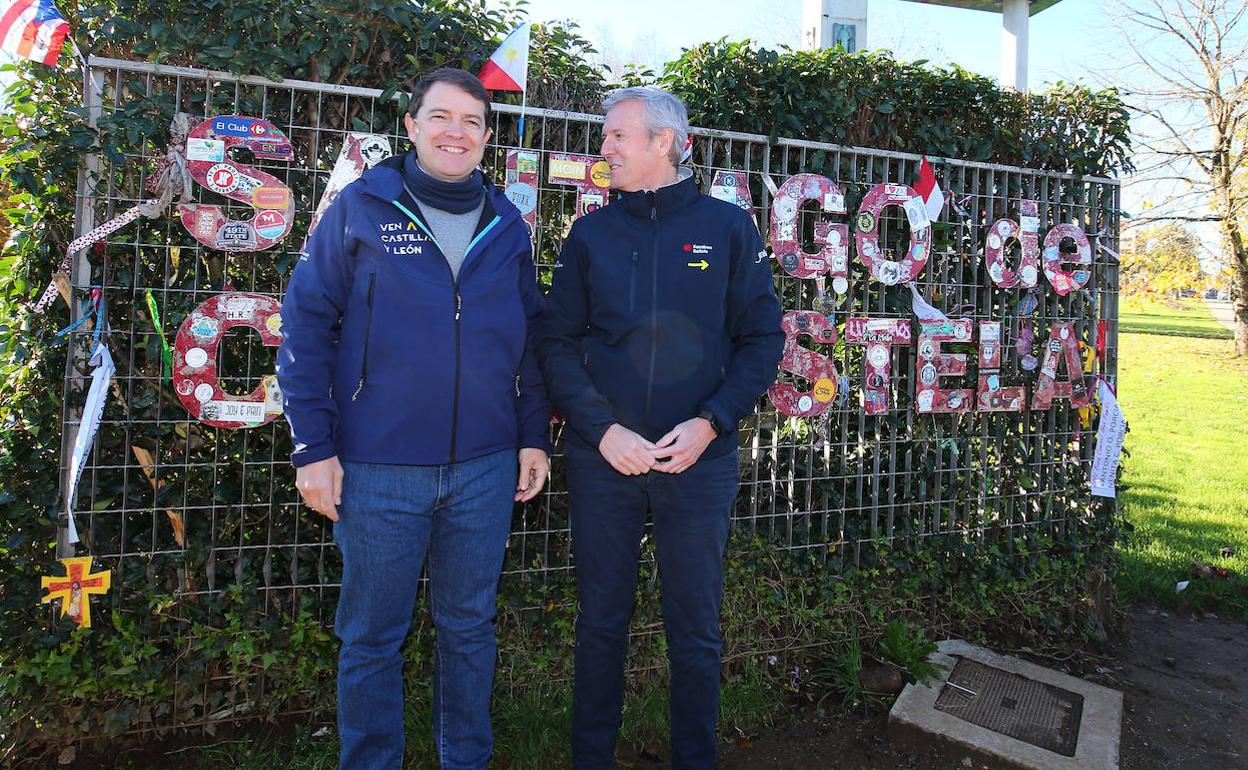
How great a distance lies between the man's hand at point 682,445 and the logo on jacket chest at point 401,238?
890 mm

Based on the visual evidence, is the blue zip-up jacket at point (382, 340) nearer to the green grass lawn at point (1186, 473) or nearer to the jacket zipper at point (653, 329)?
the jacket zipper at point (653, 329)

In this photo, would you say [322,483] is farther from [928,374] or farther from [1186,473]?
[1186,473]

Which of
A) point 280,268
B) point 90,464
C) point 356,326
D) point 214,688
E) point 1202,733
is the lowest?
point 1202,733

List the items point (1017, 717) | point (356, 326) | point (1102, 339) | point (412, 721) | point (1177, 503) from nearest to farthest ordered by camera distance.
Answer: point (356, 326), point (412, 721), point (1017, 717), point (1102, 339), point (1177, 503)

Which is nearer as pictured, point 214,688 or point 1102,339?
point 214,688

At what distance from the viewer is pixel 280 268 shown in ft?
8.86

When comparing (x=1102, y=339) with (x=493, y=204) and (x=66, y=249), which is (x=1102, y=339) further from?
(x=66, y=249)

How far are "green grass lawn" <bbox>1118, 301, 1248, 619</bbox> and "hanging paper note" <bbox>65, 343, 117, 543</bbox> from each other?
16.6 ft

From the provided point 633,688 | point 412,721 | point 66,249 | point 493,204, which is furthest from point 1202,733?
point 66,249

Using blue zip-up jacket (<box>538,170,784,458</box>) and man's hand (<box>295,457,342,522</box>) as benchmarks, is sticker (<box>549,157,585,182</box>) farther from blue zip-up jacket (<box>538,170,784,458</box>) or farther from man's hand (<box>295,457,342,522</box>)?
man's hand (<box>295,457,342,522</box>)

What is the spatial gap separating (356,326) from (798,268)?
1973 mm

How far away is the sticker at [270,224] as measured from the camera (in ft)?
→ 8.72

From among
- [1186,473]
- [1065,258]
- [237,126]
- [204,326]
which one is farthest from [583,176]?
[1186,473]

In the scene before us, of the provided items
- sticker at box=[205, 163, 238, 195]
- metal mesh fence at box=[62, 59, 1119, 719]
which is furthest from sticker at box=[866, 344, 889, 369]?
sticker at box=[205, 163, 238, 195]
